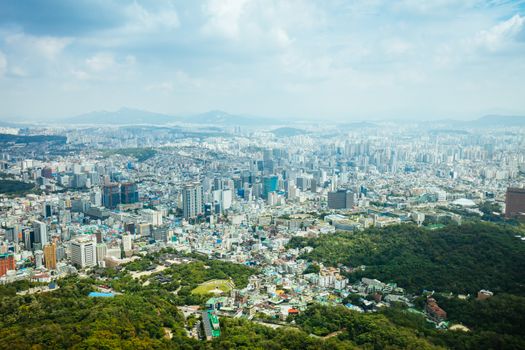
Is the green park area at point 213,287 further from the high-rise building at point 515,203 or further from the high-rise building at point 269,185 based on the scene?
the high-rise building at point 269,185

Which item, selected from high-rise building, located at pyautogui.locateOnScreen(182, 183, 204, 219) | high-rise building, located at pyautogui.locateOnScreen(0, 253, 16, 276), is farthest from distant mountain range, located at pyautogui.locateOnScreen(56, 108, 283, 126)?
high-rise building, located at pyautogui.locateOnScreen(0, 253, 16, 276)

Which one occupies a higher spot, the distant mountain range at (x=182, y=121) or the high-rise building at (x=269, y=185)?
the distant mountain range at (x=182, y=121)

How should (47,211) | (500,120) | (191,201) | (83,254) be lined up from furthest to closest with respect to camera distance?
(500,120)
(191,201)
(47,211)
(83,254)

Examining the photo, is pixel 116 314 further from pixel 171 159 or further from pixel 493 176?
pixel 171 159

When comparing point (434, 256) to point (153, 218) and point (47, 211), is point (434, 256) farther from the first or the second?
point (47, 211)

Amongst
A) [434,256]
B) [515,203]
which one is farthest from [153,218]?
[515,203]

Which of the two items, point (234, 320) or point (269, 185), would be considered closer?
point (234, 320)

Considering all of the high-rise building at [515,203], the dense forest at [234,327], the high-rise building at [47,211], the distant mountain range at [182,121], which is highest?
the distant mountain range at [182,121]

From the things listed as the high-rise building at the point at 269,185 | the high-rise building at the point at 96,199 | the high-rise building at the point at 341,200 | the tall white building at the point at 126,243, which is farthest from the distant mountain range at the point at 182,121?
the tall white building at the point at 126,243
